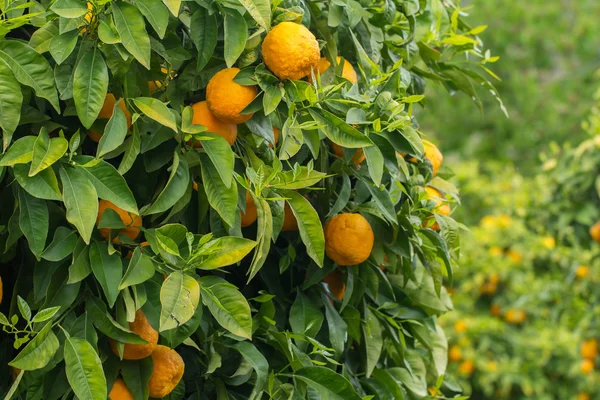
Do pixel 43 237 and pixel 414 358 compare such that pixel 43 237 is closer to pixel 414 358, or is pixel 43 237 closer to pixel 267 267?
pixel 267 267

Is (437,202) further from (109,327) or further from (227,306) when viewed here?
(109,327)

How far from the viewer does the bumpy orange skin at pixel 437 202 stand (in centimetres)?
121

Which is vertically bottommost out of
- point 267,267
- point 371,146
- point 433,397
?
point 433,397

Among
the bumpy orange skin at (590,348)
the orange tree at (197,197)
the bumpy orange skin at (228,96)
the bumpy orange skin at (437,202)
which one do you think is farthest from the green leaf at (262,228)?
the bumpy orange skin at (590,348)

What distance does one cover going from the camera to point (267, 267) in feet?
3.73

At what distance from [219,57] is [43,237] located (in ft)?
1.06

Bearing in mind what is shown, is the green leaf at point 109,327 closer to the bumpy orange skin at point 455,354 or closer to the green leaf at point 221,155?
the green leaf at point 221,155

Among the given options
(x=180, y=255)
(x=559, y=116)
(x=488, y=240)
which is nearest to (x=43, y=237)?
(x=180, y=255)

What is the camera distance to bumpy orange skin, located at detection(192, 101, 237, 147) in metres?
0.96

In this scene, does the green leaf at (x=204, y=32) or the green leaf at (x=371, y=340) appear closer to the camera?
the green leaf at (x=204, y=32)

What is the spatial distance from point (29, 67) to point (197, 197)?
27 centimetres

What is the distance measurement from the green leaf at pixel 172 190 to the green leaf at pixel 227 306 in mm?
97

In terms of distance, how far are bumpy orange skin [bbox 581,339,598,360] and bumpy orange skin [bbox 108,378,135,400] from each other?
Result: 2.30 m

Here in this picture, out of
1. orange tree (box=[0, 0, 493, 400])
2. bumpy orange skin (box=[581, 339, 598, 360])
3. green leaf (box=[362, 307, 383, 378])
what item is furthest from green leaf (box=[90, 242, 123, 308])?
bumpy orange skin (box=[581, 339, 598, 360])
